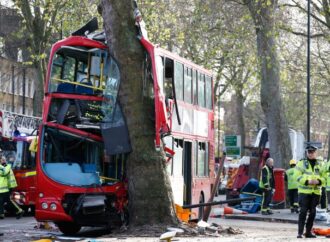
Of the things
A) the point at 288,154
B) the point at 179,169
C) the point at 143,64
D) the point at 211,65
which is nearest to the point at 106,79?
the point at 143,64

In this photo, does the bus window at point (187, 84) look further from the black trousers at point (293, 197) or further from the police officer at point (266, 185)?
the black trousers at point (293, 197)

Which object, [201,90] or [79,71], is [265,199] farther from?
[79,71]

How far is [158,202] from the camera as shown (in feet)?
55.6

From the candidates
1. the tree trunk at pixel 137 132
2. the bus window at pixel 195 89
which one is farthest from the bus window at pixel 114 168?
the bus window at pixel 195 89

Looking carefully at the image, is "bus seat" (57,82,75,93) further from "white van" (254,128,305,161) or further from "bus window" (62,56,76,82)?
"white van" (254,128,305,161)

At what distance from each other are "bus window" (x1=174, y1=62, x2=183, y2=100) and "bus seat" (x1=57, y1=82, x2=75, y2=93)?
317 centimetres

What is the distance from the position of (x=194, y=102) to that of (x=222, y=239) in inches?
281

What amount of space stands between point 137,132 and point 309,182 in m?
3.42

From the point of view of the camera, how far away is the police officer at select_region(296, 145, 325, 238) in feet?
54.4

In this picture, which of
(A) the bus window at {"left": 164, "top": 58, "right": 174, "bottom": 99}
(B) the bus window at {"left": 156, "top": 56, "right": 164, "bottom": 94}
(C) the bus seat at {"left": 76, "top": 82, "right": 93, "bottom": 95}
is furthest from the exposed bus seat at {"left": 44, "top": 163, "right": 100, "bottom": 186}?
(A) the bus window at {"left": 164, "top": 58, "right": 174, "bottom": 99}

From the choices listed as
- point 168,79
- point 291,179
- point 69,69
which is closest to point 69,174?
point 69,69

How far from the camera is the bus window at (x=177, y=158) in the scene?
2066 cm

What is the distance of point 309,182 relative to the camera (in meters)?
16.5

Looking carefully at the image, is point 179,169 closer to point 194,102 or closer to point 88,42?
point 194,102
